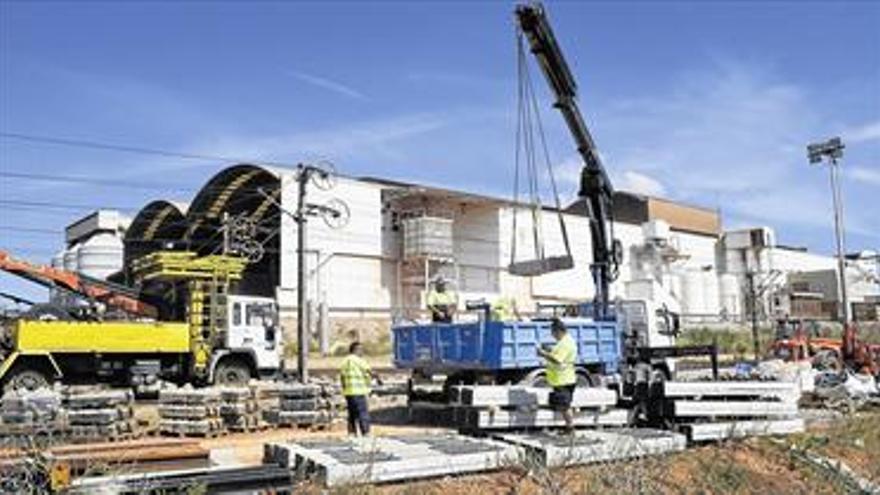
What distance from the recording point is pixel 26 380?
23.6 m

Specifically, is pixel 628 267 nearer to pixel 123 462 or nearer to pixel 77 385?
pixel 77 385

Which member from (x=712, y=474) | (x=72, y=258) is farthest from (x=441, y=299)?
(x=72, y=258)

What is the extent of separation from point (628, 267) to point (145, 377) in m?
43.6

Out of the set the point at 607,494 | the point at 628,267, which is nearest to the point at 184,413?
the point at 607,494

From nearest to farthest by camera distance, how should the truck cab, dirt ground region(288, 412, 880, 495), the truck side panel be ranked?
1. dirt ground region(288, 412, 880, 495)
2. the truck side panel
3. the truck cab

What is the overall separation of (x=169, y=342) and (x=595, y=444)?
50.3ft

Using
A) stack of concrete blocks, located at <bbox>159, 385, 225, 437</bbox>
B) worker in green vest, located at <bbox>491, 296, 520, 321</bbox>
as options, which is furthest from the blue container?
stack of concrete blocks, located at <bbox>159, 385, 225, 437</bbox>

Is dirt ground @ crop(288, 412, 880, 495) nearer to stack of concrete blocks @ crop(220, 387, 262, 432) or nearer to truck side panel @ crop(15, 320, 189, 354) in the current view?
stack of concrete blocks @ crop(220, 387, 262, 432)

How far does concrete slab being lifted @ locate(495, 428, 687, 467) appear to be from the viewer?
41.7ft

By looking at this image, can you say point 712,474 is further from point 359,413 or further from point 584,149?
point 584,149

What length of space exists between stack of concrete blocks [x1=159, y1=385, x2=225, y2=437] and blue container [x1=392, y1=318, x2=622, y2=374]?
3.44 meters

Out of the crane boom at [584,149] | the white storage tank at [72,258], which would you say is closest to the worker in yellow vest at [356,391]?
the crane boom at [584,149]

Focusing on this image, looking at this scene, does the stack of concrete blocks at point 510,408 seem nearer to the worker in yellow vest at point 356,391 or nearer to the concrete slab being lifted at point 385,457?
the concrete slab being lifted at point 385,457

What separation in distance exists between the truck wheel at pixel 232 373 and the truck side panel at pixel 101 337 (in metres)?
1.04
